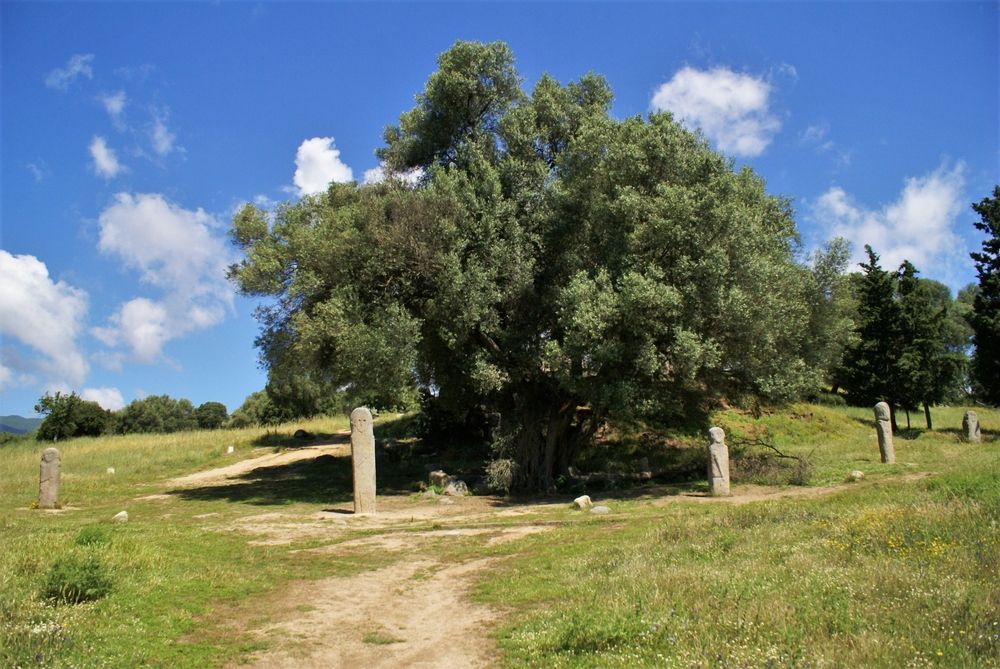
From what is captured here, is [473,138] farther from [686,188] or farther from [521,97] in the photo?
[686,188]

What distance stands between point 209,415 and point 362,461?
9746 cm

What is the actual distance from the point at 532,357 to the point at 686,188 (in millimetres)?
6882

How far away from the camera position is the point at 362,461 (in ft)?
57.7

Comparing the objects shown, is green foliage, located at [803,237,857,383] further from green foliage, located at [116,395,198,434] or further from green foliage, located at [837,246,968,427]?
green foliage, located at [116,395,198,434]

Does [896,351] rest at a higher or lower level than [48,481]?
higher

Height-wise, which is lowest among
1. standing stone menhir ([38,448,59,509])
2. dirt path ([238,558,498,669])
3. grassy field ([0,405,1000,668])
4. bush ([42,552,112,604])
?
dirt path ([238,558,498,669])

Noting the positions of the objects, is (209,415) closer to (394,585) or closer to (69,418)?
(69,418)

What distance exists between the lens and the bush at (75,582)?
24.6ft

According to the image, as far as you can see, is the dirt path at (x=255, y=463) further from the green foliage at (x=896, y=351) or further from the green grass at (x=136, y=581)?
the green foliage at (x=896, y=351)

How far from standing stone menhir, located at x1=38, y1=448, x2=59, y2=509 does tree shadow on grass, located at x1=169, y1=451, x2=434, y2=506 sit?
370 centimetres

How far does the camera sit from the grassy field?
5430mm

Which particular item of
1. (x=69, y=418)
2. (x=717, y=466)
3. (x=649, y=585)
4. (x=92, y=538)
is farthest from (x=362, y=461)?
(x=69, y=418)

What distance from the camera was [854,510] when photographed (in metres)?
10.9

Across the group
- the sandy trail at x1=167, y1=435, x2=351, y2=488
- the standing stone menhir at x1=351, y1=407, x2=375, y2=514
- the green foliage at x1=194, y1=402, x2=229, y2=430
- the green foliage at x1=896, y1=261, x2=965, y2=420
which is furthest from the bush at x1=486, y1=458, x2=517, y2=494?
the green foliage at x1=194, y1=402, x2=229, y2=430
